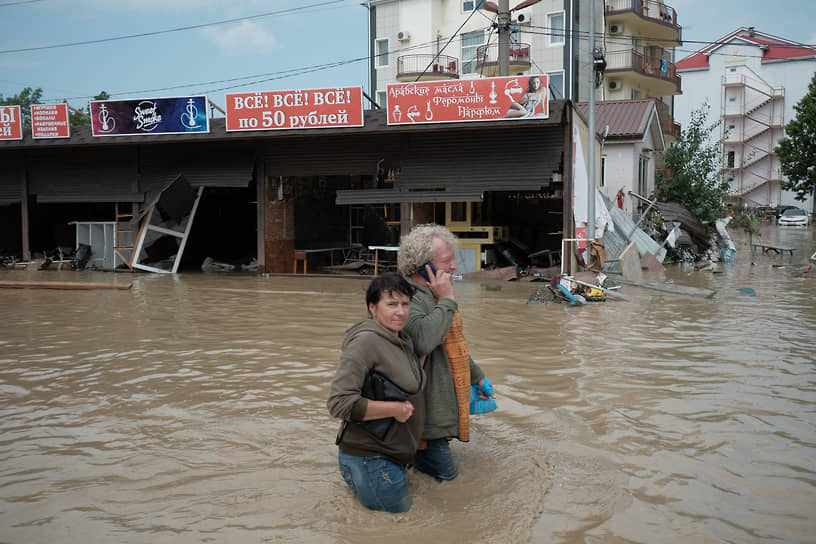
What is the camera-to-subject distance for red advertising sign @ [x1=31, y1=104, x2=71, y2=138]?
1802cm

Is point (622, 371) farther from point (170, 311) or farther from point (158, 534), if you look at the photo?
point (170, 311)

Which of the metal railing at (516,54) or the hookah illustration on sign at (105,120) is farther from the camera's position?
Result: the metal railing at (516,54)

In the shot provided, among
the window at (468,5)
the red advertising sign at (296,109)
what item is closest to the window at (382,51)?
the window at (468,5)

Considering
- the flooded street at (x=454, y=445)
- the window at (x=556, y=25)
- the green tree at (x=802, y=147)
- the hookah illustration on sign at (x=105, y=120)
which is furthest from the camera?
the green tree at (x=802, y=147)

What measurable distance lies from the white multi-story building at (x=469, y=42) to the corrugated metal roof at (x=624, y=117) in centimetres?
628

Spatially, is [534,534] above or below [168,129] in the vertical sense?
below

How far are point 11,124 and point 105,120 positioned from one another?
3.22 meters

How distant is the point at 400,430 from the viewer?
3.29 m

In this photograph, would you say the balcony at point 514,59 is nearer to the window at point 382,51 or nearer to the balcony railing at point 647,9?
the balcony railing at point 647,9

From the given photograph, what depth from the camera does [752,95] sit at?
1987 inches

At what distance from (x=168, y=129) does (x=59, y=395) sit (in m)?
12.7

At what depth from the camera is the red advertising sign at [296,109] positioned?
1573cm

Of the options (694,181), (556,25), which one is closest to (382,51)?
(556,25)

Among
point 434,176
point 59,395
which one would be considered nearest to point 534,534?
point 59,395
